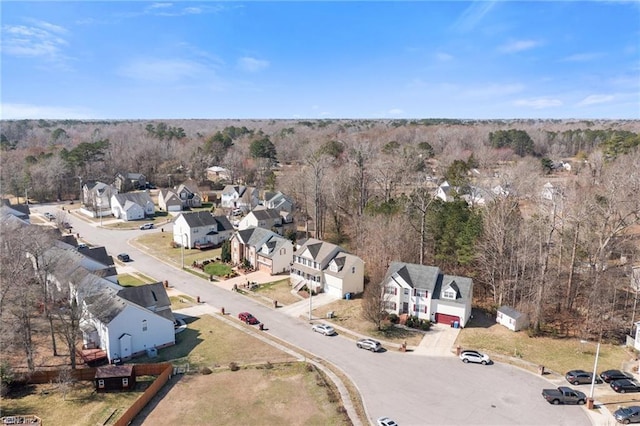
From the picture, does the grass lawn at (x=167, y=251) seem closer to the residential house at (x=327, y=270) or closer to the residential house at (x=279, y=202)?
the residential house at (x=327, y=270)

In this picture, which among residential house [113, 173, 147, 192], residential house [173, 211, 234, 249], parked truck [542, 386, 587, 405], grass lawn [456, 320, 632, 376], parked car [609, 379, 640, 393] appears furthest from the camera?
residential house [113, 173, 147, 192]

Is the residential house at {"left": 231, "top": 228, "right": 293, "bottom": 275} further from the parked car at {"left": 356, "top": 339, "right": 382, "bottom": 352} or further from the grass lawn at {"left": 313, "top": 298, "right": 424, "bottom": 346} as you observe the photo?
the parked car at {"left": 356, "top": 339, "right": 382, "bottom": 352}

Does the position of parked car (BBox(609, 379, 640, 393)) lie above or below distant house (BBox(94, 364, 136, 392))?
above

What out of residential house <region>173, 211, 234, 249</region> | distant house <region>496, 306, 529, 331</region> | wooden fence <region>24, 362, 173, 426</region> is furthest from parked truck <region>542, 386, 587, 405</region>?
residential house <region>173, 211, 234, 249</region>

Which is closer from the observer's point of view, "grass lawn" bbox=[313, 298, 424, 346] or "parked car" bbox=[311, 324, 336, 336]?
"grass lawn" bbox=[313, 298, 424, 346]

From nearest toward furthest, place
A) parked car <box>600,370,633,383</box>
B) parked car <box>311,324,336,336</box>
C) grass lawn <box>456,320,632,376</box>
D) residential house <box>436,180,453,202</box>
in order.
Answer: parked car <box>600,370,633,383</box>
grass lawn <box>456,320,632,376</box>
parked car <box>311,324,336,336</box>
residential house <box>436,180,453,202</box>

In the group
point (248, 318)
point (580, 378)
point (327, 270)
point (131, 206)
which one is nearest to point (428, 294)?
point (327, 270)

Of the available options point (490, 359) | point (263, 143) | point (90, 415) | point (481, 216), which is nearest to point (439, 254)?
point (481, 216)

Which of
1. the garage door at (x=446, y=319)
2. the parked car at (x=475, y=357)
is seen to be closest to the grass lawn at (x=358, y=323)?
the garage door at (x=446, y=319)
